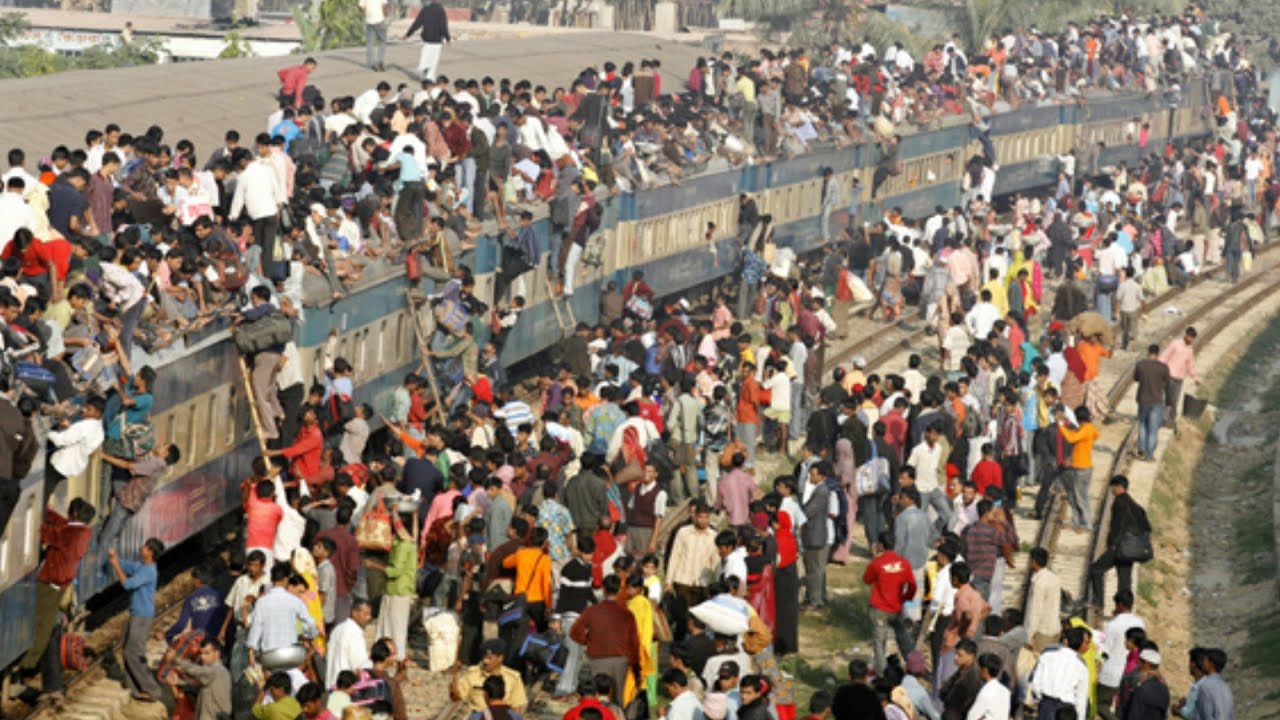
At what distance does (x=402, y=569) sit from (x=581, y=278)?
1341 centimetres

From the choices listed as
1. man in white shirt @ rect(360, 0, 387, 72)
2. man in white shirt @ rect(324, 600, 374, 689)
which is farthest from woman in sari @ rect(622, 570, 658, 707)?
man in white shirt @ rect(360, 0, 387, 72)

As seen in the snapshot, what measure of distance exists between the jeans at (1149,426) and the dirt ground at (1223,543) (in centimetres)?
53

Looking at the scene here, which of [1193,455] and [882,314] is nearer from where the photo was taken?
[1193,455]

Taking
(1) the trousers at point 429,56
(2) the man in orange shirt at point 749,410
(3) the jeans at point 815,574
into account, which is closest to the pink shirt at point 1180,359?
(2) the man in orange shirt at point 749,410

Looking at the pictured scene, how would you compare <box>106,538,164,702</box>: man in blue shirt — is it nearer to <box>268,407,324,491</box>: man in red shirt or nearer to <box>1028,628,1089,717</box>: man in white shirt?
<box>268,407,324,491</box>: man in red shirt

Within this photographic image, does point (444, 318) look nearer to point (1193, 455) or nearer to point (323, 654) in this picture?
point (323, 654)

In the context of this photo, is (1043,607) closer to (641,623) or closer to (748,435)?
(641,623)

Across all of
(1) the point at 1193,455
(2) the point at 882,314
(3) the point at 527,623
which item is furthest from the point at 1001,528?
(2) the point at 882,314

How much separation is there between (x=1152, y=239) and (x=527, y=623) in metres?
23.5

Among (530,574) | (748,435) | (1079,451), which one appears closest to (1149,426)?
(1079,451)

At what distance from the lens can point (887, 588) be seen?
16188mm

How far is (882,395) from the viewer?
70.6ft

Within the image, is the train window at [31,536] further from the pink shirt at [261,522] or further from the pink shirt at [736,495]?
the pink shirt at [736,495]

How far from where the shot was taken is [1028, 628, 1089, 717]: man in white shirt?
46.3ft
